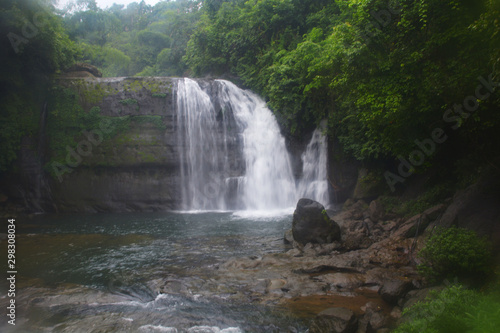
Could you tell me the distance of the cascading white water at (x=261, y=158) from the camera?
20453 millimetres

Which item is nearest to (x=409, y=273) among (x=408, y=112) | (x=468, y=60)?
(x=408, y=112)

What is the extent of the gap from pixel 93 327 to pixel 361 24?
35.5 feet

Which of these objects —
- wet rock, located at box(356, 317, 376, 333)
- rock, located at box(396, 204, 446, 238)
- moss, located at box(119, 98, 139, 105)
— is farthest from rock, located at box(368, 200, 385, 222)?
moss, located at box(119, 98, 139, 105)

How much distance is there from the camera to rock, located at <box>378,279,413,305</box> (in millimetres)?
6711

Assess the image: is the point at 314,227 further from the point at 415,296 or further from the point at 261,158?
the point at 261,158

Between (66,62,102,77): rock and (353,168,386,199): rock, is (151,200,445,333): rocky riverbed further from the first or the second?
(66,62,102,77): rock

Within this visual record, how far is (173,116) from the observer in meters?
21.4

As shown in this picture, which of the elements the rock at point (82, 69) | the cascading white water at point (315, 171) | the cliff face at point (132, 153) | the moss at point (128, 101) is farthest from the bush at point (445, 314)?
the rock at point (82, 69)

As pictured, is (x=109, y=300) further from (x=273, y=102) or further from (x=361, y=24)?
(x=273, y=102)

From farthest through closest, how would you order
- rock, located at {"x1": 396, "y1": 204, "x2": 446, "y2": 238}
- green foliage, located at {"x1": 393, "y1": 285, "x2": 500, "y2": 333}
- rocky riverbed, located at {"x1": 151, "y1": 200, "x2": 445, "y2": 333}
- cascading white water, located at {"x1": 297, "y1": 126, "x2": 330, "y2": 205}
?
cascading white water, located at {"x1": 297, "y1": 126, "x2": 330, "y2": 205} < rock, located at {"x1": 396, "y1": 204, "x2": 446, "y2": 238} < rocky riverbed, located at {"x1": 151, "y1": 200, "x2": 445, "y2": 333} < green foliage, located at {"x1": 393, "y1": 285, "x2": 500, "y2": 333}

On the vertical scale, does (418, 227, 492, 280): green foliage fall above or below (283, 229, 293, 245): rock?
above

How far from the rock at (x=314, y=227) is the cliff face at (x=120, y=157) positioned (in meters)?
11.7

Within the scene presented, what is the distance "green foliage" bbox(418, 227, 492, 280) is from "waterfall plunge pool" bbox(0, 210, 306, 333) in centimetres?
281

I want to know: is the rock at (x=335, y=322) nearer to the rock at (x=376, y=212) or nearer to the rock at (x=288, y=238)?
the rock at (x=288, y=238)
